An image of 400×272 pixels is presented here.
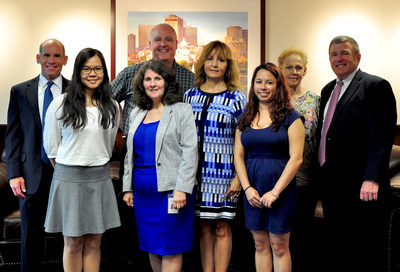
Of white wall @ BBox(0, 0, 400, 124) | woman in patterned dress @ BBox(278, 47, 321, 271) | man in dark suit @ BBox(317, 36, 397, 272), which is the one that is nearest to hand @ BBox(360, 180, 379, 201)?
man in dark suit @ BBox(317, 36, 397, 272)

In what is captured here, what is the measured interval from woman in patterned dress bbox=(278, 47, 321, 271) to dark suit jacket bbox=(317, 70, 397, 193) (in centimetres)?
22

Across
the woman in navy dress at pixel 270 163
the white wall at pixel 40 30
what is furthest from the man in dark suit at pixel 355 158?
the white wall at pixel 40 30

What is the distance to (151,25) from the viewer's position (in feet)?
14.1

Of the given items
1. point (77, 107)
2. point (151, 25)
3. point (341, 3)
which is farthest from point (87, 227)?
point (341, 3)

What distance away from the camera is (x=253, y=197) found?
222 cm

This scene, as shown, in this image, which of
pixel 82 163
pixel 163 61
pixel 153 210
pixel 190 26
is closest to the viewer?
pixel 82 163

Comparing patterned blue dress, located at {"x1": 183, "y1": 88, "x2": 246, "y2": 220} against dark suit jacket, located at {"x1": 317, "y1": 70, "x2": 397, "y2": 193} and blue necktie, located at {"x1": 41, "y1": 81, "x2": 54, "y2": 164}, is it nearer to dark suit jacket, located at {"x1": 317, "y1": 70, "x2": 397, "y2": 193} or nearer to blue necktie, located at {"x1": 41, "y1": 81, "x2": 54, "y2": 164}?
dark suit jacket, located at {"x1": 317, "y1": 70, "x2": 397, "y2": 193}

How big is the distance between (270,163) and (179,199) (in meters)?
0.54

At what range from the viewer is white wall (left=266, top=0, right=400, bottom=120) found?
434cm

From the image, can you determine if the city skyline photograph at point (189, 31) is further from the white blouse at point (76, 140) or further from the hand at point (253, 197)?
the hand at point (253, 197)

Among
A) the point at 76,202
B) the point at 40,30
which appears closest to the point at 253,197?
the point at 76,202

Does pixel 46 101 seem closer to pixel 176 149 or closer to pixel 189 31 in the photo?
pixel 176 149

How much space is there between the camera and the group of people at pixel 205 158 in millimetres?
2215

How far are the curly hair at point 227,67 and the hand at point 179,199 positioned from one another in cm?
74
